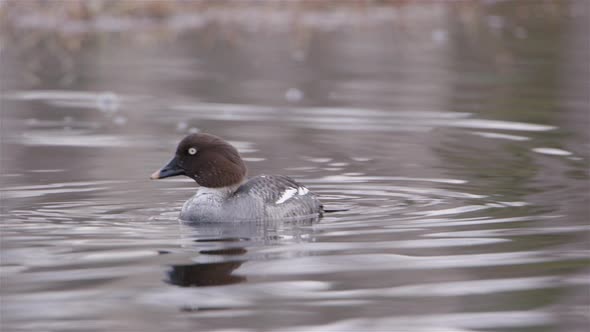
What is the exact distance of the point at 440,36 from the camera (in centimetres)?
2241

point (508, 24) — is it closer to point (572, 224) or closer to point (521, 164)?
point (521, 164)

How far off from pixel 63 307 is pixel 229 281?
1.00 m

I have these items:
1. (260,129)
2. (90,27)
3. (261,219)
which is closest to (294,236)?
(261,219)

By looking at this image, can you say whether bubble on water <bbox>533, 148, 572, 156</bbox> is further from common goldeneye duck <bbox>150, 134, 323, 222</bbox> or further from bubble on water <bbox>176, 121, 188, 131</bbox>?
bubble on water <bbox>176, 121, 188, 131</bbox>

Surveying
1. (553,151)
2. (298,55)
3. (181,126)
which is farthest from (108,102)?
(553,151)

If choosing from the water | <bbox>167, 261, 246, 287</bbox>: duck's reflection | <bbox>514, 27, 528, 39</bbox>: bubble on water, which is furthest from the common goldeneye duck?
<bbox>514, 27, 528, 39</bbox>: bubble on water

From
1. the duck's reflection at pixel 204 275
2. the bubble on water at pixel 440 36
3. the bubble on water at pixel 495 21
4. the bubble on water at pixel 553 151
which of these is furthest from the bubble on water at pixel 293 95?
the bubble on water at pixel 495 21

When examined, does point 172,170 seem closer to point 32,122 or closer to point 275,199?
point 275,199

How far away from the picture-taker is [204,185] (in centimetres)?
920

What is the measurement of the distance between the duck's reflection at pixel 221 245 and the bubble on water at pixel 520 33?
14867mm

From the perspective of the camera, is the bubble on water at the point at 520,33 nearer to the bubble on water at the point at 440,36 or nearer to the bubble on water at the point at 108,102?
the bubble on water at the point at 440,36

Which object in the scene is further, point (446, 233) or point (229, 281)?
point (446, 233)

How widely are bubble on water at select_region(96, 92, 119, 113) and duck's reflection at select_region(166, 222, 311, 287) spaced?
6488 mm

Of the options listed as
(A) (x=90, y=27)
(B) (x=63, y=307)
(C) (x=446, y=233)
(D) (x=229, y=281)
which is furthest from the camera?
(A) (x=90, y=27)
